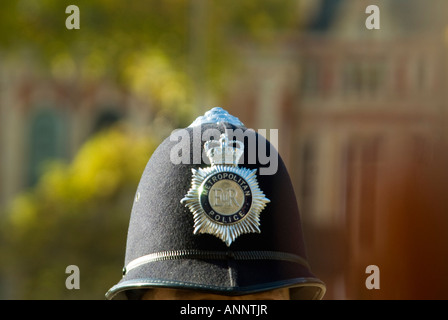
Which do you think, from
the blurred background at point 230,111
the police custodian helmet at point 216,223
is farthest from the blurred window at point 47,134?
the police custodian helmet at point 216,223

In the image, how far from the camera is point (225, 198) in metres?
2.85

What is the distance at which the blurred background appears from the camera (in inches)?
325

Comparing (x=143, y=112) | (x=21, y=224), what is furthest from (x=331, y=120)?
(x=21, y=224)

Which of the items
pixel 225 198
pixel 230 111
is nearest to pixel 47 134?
pixel 230 111

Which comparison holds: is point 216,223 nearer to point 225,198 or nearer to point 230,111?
point 225,198

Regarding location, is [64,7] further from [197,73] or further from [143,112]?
[143,112]

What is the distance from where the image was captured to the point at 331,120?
59.1ft

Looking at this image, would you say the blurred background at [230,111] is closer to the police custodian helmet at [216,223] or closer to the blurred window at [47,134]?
the blurred window at [47,134]

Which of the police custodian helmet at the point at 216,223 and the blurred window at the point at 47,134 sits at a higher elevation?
the blurred window at the point at 47,134

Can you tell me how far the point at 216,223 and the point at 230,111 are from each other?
13.0 metres

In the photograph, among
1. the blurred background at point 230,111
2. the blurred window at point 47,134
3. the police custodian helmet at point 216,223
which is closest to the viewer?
the police custodian helmet at point 216,223

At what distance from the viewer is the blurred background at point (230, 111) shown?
825 centimetres

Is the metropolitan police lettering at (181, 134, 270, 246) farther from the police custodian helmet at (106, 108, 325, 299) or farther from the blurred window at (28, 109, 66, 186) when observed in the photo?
the blurred window at (28, 109, 66, 186)

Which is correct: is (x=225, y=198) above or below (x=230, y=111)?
below
